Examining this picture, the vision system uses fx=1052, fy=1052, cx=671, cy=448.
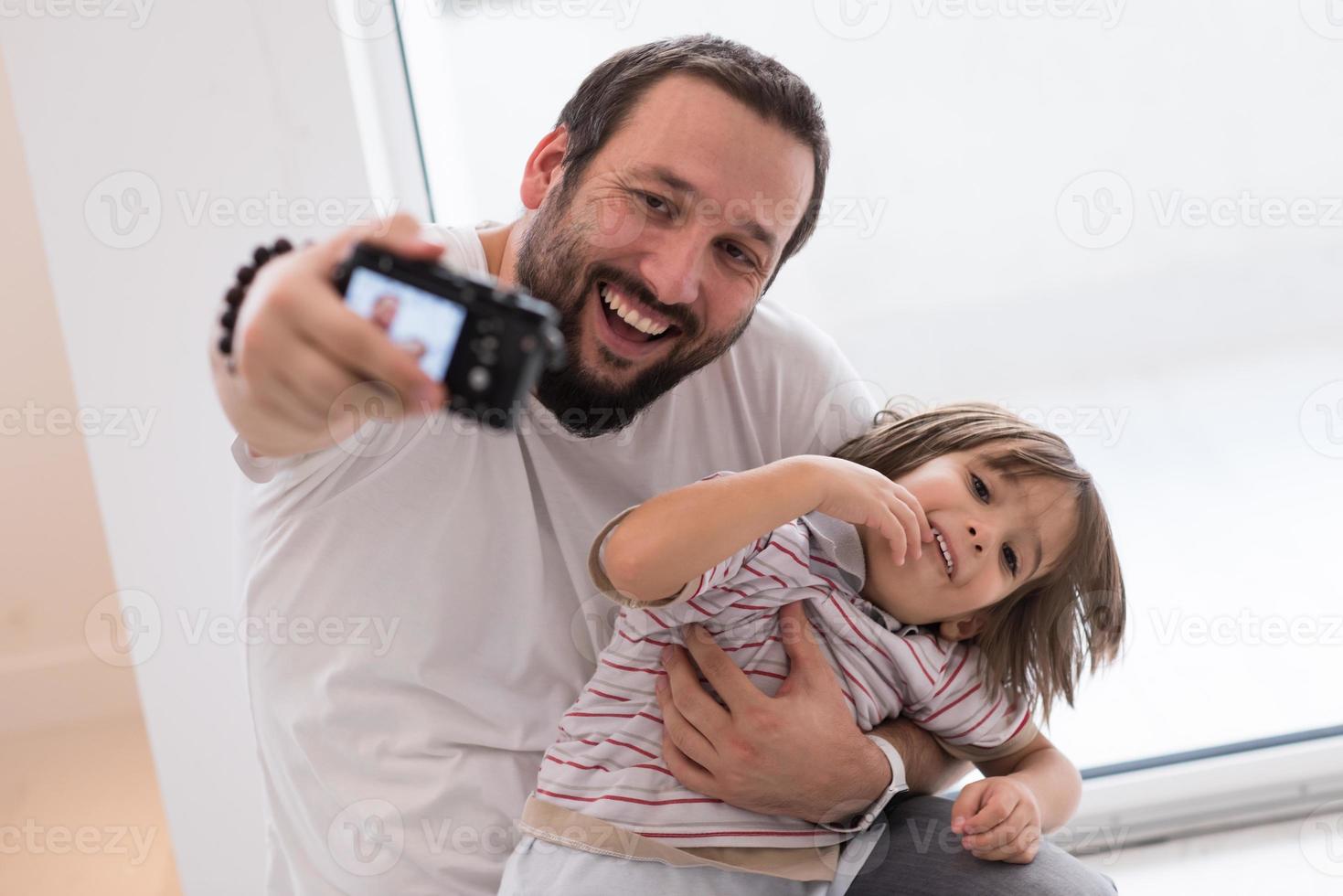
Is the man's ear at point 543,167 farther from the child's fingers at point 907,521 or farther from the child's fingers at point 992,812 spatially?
the child's fingers at point 992,812

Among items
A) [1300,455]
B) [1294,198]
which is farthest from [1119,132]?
[1300,455]

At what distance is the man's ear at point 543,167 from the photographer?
1.31 metres

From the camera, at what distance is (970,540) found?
119 centimetres

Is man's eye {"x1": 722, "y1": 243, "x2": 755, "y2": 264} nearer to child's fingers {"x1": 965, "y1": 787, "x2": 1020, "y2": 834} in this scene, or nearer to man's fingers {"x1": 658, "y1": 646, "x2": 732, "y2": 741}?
man's fingers {"x1": 658, "y1": 646, "x2": 732, "y2": 741}

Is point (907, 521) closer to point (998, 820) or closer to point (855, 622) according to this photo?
point (855, 622)

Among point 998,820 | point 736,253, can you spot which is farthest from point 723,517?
point 998,820

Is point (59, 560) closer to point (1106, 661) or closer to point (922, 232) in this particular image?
point (922, 232)

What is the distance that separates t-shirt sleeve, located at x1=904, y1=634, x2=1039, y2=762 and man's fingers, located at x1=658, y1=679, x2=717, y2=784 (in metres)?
0.28

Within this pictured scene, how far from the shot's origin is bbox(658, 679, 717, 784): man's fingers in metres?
1.12

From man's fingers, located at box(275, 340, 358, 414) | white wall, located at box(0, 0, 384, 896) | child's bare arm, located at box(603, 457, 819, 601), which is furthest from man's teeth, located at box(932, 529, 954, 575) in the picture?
white wall, located at box(0, 0, 384, 896)

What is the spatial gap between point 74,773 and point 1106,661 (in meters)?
1.89

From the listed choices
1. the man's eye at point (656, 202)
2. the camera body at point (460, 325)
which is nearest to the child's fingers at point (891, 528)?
the man's eye at point (656, 202)

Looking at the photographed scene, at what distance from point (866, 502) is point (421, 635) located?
55 cm

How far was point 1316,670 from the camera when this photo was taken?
1.97 meters
